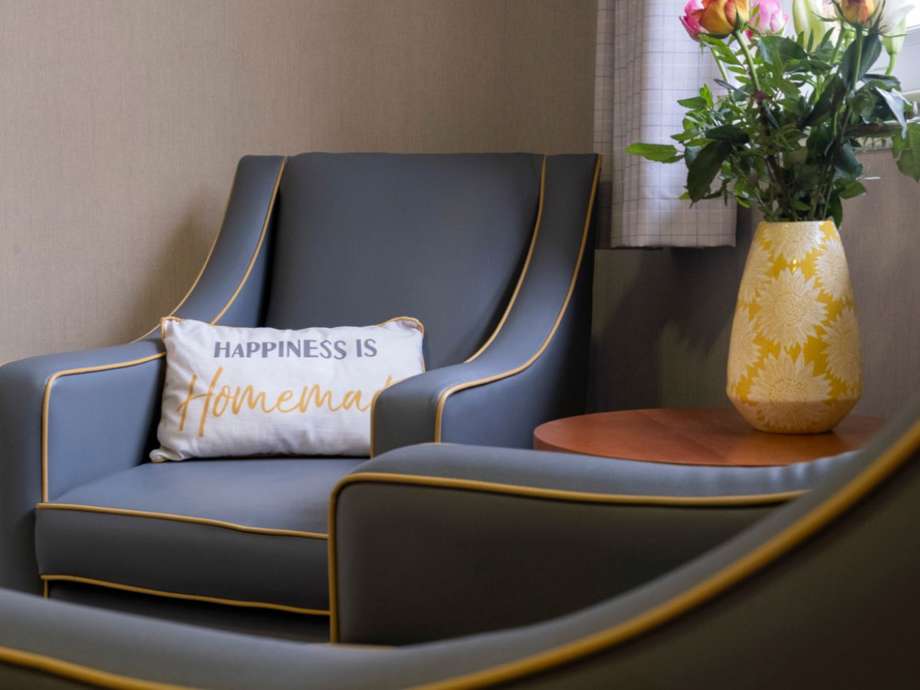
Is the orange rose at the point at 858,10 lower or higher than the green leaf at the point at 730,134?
higher

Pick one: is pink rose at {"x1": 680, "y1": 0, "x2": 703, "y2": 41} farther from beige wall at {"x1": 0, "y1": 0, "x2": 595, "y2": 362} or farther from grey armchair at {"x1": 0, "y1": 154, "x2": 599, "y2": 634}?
beige wall at {"x1": 0, "y1": 0, "x2": 595, "y2": 362}

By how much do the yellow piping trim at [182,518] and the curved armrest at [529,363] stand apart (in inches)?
6.2

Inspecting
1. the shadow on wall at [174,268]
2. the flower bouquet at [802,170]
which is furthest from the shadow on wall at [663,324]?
the shadow on wall at [174,268]

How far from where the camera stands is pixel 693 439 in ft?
4.40

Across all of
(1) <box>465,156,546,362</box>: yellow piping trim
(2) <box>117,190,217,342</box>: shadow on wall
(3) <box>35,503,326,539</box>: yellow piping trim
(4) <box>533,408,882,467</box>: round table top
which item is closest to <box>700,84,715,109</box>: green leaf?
(4) <box>533,408,882,467</box>: round table top

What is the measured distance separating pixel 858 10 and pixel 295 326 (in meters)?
1.16

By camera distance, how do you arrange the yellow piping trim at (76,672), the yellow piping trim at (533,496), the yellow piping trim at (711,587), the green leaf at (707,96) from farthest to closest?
the green leaf at (707,96), the yellow piping trim at (533,496), the yellow piping trim at (76,672), the yellow piping trim at (711,587)

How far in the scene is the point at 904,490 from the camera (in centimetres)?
36

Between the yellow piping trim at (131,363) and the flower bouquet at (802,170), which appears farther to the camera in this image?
the yellow piping trim at (131,363)

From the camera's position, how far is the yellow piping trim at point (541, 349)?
132 centimetres

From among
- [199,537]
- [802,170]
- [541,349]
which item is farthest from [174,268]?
[802,170]

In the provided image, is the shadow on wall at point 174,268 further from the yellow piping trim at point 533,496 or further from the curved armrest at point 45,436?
the yellow piping trim at point 533,496

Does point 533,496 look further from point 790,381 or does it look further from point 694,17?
point 694,17

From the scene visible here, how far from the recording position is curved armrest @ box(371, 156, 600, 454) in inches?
52.0
